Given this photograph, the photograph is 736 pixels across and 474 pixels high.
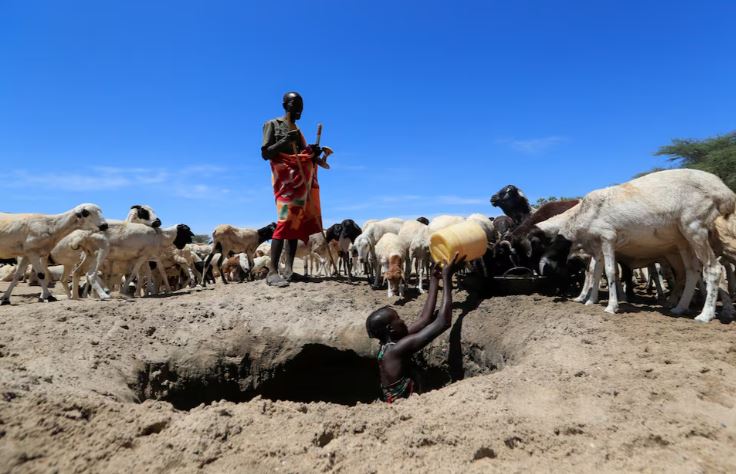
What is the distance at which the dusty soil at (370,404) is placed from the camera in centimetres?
238

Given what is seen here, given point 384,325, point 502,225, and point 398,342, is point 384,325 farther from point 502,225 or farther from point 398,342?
point 502,225

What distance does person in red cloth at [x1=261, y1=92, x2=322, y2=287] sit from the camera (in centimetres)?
691

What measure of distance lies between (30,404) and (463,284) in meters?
5.69

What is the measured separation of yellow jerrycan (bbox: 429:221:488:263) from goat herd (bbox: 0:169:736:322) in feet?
4.76

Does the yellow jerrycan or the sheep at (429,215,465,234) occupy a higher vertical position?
the sheep at (429,215,465,234)

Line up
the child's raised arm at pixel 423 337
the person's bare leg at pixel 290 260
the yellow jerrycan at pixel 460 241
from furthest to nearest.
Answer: the person's bare leg at pixel 290 260 < the yellow jerrycan at pixel 460 241 < the child's raised arm at pixel 423 337

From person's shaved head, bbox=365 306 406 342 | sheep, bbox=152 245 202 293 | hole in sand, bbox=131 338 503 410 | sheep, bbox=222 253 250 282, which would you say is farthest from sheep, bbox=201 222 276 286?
person's shaved head, bbox=365 306 406 342

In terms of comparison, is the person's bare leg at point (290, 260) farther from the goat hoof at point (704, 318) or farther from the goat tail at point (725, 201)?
the goat tail at point (725, 201)

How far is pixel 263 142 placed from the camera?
699cm

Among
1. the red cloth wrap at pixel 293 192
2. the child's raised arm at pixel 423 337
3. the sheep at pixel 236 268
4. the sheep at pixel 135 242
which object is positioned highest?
the red cloth wrap at pixel 293 192

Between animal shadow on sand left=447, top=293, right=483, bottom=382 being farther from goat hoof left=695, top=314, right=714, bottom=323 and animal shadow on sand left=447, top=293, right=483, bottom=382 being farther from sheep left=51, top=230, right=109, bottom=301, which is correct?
sheep left=51, top=230, right=109, bottom=301

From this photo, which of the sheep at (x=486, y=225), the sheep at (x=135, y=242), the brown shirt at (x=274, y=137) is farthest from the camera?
the sheep at (x=486, y=225)

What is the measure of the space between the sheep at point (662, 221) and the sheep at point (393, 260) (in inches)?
109

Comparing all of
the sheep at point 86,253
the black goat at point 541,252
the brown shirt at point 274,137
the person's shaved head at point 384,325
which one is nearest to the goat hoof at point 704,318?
the black goat at point 541,252
